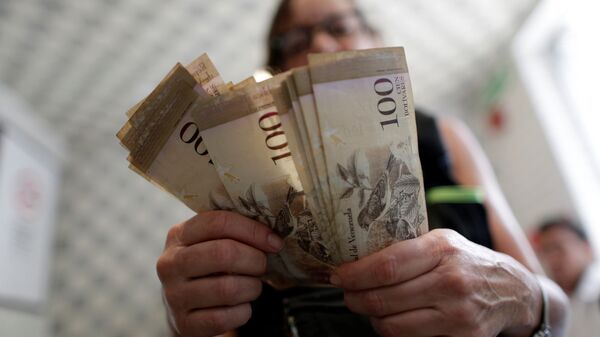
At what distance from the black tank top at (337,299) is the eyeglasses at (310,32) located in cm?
29

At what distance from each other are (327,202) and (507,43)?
260 cm

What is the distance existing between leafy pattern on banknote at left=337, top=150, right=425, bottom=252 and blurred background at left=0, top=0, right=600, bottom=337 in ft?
5.15

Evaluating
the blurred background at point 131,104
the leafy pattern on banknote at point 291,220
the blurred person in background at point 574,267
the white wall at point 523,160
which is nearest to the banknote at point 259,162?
the leafy pattern on banknote at point 291,220

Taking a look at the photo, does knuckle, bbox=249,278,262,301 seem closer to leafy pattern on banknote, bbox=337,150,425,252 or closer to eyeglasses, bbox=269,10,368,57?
leafy pattern on banknote, bbox=337,150,425,252

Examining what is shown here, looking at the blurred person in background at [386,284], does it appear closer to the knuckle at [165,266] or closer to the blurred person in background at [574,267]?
the knuckle at [165,266]

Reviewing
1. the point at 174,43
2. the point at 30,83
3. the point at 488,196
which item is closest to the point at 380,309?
the point at 488,196

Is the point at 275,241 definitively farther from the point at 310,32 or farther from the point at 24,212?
the point at 24,212

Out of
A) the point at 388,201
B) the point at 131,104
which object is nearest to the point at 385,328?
the point at 388,201

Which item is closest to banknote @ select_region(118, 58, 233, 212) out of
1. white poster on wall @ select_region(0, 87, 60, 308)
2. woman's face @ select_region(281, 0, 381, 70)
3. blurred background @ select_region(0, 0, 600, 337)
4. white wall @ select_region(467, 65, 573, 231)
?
woman's face @ select_region(281, 0, 381, 70)

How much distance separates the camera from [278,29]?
1.08 meters

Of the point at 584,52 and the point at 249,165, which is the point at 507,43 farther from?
the point at 249,165

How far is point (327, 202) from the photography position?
499 mm

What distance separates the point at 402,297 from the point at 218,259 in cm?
22

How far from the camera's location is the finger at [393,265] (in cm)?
48
